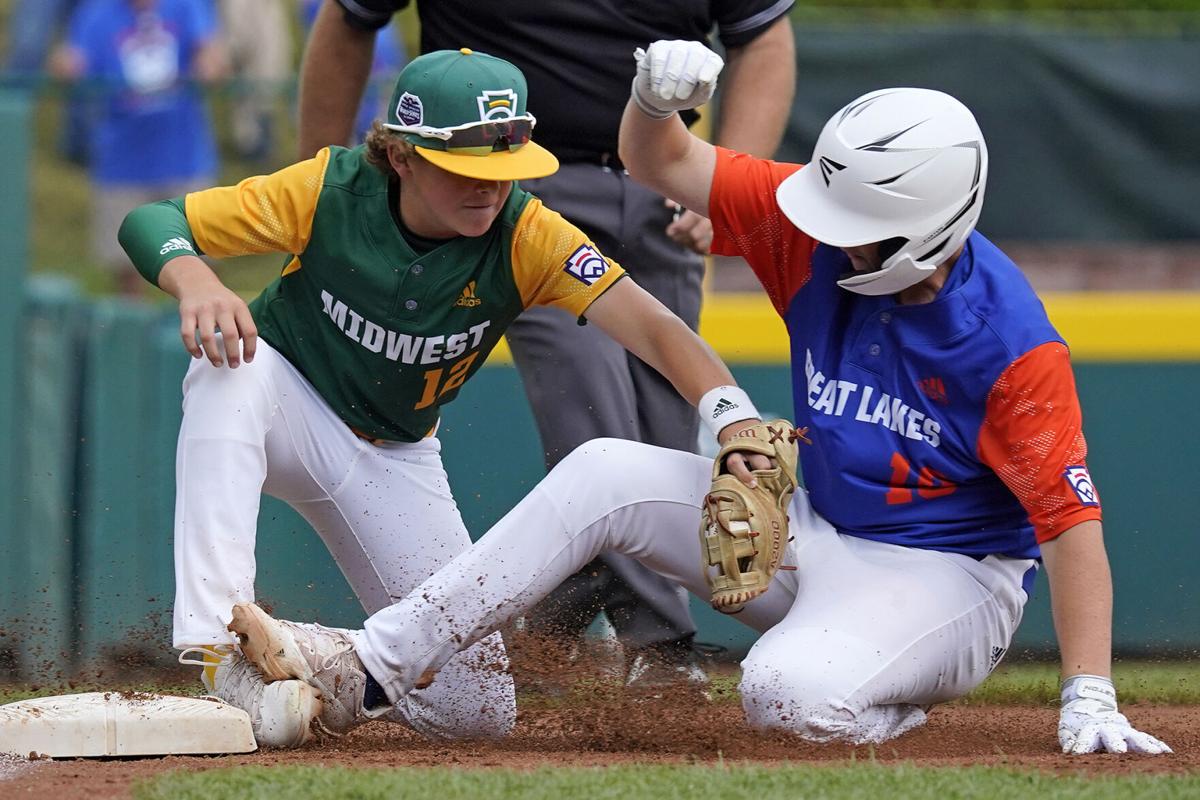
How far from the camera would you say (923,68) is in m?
8.28

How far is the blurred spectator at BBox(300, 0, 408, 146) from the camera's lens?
808 cm

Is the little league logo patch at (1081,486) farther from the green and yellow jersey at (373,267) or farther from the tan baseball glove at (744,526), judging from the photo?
the green and yellow jersey at (373,267)

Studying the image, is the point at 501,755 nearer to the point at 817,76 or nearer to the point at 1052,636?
the point at 1052,636

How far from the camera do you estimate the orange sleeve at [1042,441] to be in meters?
4.17

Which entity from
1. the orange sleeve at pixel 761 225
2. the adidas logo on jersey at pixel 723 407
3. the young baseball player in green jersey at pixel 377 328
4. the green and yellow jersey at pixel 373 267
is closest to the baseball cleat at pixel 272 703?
the young baseball player in green jersey at pixel 377 328

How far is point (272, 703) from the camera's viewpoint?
411 cm

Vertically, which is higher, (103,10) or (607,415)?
(103,10)

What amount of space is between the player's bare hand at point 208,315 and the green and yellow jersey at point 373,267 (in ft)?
0.59

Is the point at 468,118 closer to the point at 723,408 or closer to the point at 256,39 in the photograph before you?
the point at 723,408

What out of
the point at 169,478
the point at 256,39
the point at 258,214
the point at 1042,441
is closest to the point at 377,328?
the point at 258,214

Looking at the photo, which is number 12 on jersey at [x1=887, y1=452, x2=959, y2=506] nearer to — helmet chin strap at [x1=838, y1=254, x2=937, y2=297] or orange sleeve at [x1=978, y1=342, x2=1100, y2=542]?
orange sleeve at [x1=978, y1=342, x2=1100, y2=542]

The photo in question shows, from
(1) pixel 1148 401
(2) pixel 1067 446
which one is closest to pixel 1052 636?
(1) pixel 1148 401

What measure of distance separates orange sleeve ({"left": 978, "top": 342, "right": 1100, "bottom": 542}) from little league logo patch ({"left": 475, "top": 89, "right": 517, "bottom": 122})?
1.39m

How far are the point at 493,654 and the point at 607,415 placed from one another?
1015 millimetres
